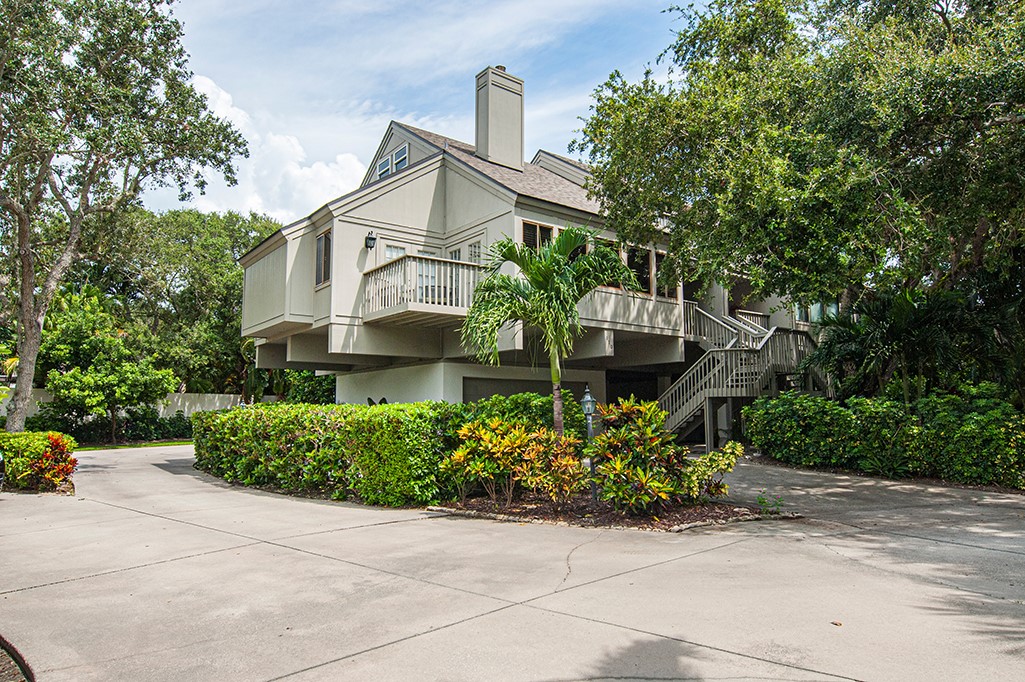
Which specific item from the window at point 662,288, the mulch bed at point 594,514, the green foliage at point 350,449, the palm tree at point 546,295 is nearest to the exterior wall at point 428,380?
the window at point 662,288

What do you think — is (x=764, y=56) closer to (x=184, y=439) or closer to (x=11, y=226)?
(x=11, y=226)

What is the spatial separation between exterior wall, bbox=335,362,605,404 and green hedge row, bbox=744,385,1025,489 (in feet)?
20.2

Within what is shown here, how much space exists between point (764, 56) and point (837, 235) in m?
6.03

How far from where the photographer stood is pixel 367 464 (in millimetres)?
10633

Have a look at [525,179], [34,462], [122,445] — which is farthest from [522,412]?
[122,445]

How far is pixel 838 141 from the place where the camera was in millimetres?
11383

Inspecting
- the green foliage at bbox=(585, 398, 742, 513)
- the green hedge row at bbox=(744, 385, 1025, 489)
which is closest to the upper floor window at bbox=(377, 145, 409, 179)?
the green hedge row at bbox=(744, 385, 1025, 489)

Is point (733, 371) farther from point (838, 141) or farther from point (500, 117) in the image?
point (500, 117)

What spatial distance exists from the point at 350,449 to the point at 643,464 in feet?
15.7

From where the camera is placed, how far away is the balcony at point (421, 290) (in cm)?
1525

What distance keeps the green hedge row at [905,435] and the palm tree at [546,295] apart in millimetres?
5906

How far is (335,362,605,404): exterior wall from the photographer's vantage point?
58.4 feet

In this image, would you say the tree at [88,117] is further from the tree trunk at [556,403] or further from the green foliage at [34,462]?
the tree trunk at [556,403]

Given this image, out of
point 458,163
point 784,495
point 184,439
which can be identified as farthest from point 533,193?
point 184,439
